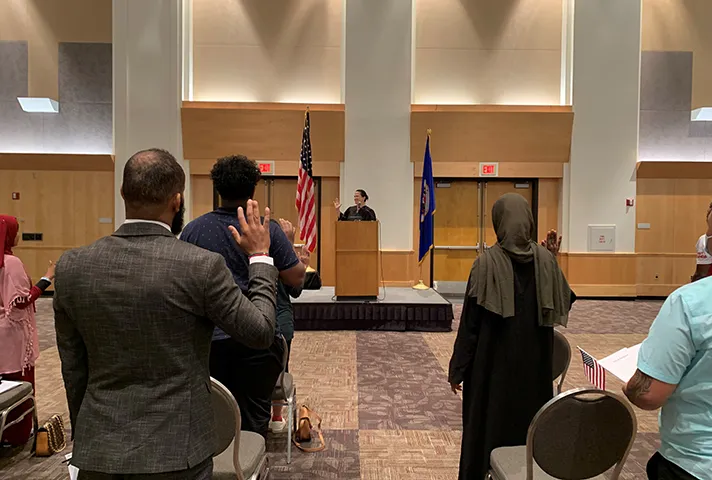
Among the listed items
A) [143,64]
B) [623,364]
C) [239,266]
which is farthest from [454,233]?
[623,364]

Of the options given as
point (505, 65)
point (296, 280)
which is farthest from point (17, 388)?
point (505, 65)

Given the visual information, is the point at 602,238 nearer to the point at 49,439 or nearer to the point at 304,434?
the point at 304,434

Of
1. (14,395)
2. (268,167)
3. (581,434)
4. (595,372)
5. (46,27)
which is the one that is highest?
(46,27)

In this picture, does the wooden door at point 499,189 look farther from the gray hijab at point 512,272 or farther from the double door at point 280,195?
the gray hijab at point 512,272

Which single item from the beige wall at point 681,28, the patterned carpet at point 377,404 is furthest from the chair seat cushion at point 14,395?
the beige wall at point 681,28

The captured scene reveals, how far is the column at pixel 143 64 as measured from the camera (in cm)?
984


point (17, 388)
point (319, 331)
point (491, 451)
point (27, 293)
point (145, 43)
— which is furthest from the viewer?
point (145, 43)

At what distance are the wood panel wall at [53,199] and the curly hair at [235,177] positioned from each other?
8.94 meters

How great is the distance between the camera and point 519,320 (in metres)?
2.38

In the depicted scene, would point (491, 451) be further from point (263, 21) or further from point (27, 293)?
point (263, 21)

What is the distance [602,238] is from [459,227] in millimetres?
2839

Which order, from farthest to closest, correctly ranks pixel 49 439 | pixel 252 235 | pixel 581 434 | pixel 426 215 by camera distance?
A: 1. pixel 426 215
2. pixel 49 439
3. pixel 581 434
4. pixel 252 235

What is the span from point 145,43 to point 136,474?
10296 millimetres

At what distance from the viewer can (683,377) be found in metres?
1.42
